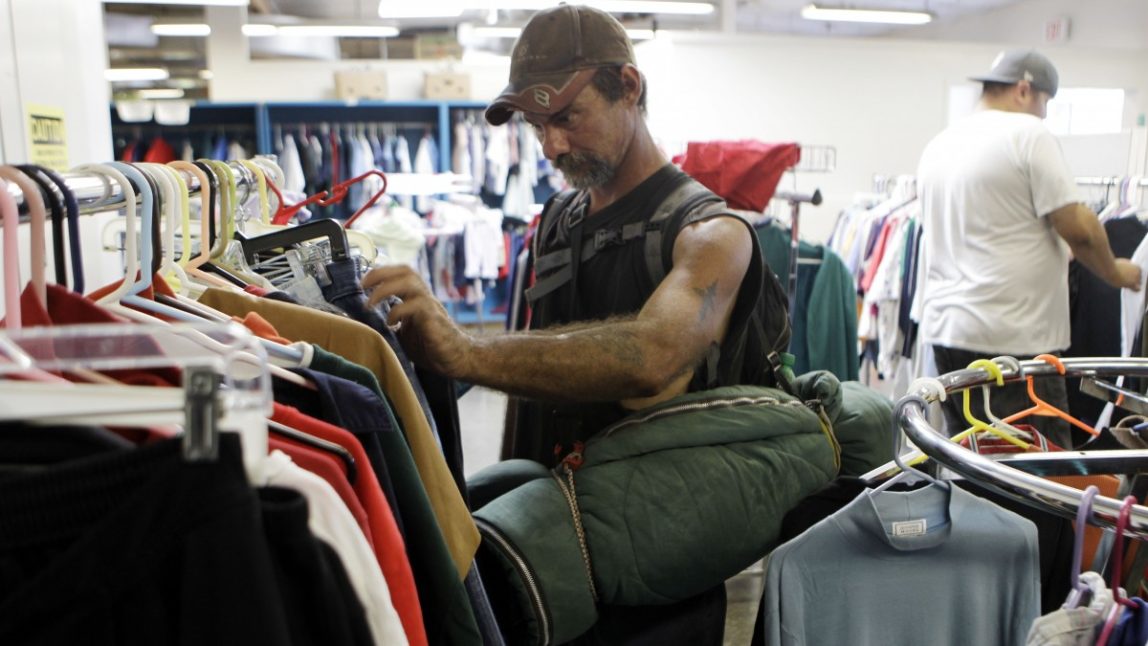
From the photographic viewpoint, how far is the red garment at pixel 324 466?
764 millimetres

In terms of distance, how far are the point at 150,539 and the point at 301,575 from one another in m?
0.11

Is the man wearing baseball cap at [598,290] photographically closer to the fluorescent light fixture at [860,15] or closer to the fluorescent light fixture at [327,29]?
the fluorescent light fixture at [327,29]

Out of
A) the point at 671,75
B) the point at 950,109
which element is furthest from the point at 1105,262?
the point at 950,109

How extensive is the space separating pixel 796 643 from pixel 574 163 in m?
1.01

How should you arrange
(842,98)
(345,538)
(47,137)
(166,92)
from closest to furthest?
(345,538), (47,137), (842,98), (166,92)

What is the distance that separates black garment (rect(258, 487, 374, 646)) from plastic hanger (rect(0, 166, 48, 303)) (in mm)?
291

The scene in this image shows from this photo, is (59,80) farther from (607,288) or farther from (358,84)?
(358,84)

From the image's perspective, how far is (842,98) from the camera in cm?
805

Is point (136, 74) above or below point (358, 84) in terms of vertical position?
above

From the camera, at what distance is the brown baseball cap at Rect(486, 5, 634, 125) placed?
1.71 m

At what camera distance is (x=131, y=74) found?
10453mm

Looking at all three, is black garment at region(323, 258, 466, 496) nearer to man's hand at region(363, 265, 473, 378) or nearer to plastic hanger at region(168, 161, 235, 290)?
man's hand at region(363, 265, 473, 378)

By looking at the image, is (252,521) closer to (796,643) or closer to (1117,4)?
(796,643)

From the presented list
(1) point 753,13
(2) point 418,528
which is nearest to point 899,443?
(2) point 418,528
